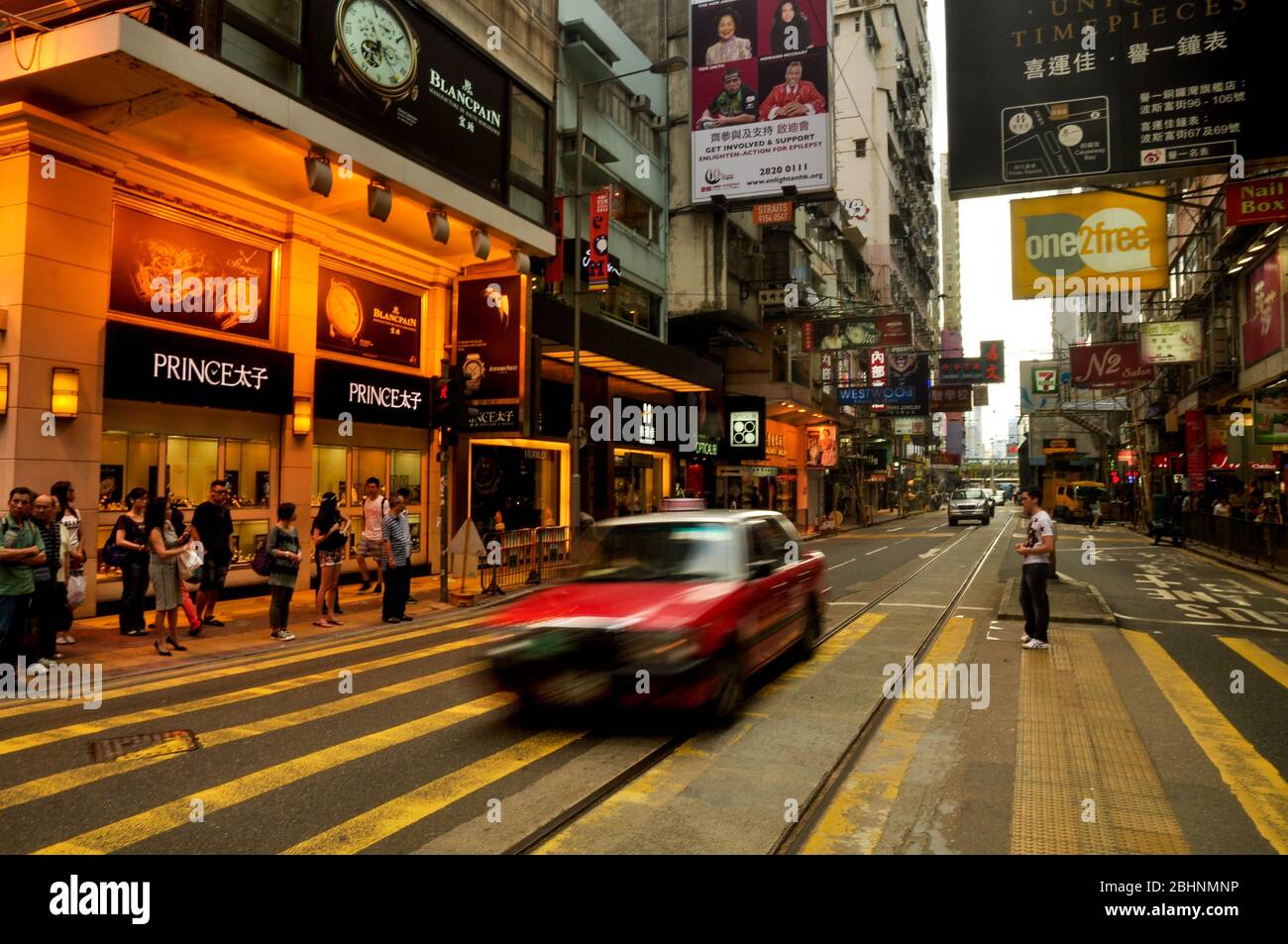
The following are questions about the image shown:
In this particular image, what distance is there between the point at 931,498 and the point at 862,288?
4737 cm

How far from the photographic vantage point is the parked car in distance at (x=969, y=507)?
42.5 metres

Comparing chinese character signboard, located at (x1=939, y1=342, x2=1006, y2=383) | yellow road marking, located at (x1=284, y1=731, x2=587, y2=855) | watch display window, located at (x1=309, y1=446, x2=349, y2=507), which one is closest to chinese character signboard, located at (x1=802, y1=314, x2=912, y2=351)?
chinese character signboard, located at (x1=939, y1=342, x2=1006, y2=383)

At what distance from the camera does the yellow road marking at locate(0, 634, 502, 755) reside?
18.6 feet

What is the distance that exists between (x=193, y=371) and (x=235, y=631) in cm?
438

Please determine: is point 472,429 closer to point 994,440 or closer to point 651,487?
point 651,487


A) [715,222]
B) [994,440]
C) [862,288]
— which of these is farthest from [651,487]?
[994,440]

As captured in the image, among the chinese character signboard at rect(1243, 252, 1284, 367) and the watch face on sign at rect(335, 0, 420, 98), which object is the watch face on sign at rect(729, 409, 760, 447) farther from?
the watch face on sign at rect(335, 0, 420, 98)

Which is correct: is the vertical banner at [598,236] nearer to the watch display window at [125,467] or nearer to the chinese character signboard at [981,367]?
the watch display window at [125,467]

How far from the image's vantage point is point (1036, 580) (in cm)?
895

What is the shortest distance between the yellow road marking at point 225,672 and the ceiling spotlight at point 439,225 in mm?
8100

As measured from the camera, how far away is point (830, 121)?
2438 centimetres

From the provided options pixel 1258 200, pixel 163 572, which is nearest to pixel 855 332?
pixel 1258 200

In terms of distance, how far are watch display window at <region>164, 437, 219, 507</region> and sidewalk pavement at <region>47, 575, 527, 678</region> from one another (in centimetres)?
188
